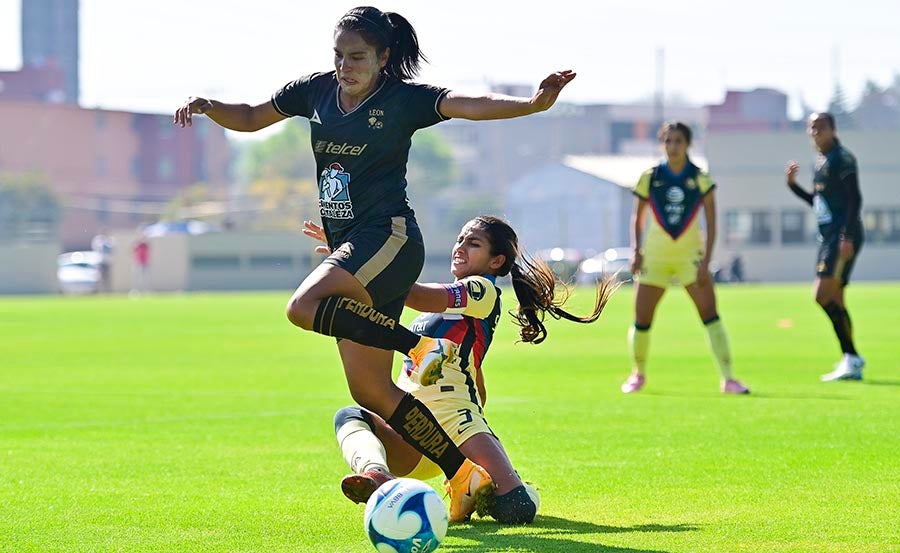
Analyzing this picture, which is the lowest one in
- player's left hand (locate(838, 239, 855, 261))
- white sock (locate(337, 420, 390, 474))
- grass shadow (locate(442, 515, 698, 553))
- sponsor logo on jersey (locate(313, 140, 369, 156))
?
grass shadow (locate(442, 515, 698, 553))

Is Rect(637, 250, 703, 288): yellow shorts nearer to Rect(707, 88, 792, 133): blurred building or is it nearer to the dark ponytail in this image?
the dark ponytail

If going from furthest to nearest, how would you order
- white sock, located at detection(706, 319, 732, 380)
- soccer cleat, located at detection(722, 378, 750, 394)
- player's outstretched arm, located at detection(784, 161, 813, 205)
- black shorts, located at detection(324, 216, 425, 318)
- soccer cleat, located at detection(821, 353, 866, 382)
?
player's outstretched arm, located at detection(784, 161, 813, 205), soccer cleat, located at detection(821, 353, 866, 382), white sock, located at detection(706, 319, 732, 380), soccer cleat, located at detection(722, 378, 750, 394), black shorts, located at detection(324, 216, 425, 318)

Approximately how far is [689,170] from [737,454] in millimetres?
5522

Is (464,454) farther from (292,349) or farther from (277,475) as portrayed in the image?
(292,349)

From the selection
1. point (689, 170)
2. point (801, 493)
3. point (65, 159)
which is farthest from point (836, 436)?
point (65, 159)

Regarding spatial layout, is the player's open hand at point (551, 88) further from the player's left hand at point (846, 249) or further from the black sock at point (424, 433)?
the player's left hand at point (846, 249)

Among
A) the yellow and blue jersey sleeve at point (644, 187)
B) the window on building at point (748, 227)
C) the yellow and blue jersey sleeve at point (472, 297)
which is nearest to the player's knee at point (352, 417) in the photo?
the yellow and blue jersey sleeve at point (472, 297)

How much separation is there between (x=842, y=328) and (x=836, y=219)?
3.64ft

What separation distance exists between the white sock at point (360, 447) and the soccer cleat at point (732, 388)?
703 cm

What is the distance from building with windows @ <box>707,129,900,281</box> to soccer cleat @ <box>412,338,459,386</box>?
67.9 meters

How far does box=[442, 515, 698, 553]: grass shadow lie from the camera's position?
5902mm

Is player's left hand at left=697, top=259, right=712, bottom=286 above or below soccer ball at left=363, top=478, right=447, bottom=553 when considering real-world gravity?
above

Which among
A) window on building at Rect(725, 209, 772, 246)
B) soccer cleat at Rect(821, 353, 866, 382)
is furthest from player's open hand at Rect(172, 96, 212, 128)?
window on building at Rect(725, 209, 772, 246)

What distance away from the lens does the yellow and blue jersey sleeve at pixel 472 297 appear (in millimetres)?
6781
